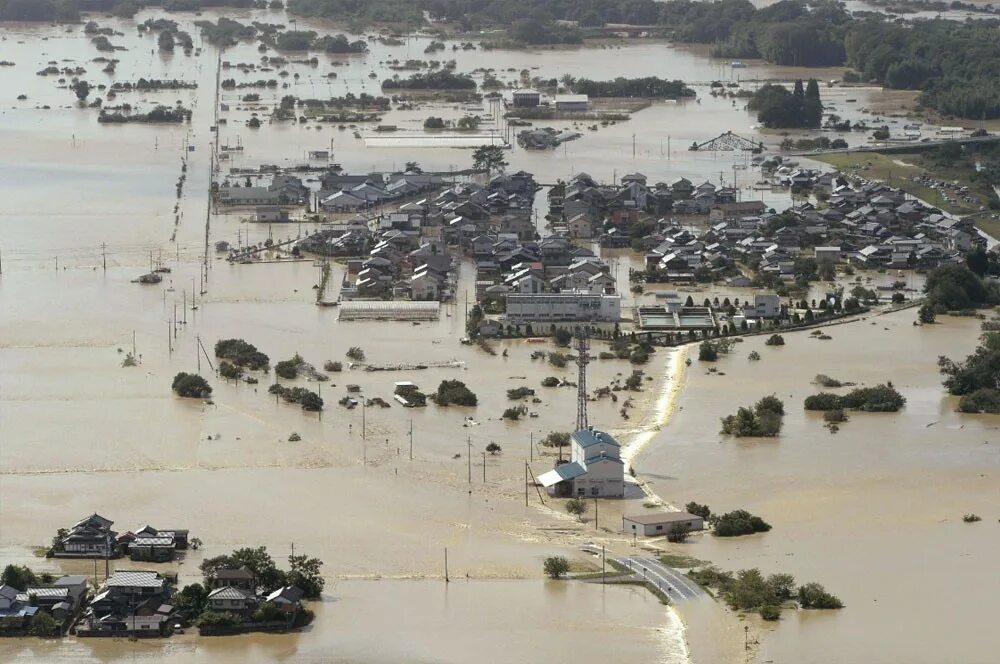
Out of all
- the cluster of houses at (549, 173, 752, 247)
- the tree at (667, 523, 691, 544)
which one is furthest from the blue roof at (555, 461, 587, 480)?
the cluster of houses at (549, 173, 752, 247)

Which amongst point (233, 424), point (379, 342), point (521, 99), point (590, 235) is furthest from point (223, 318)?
point (521, 99)

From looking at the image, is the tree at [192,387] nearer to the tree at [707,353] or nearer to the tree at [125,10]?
the tree at [707,353]

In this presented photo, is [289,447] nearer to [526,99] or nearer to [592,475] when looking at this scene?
[592,475]

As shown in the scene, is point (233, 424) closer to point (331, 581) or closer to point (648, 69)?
point (331, 581)

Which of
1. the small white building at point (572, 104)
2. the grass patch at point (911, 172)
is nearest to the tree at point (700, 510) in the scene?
the grass patch at point (911, 172)

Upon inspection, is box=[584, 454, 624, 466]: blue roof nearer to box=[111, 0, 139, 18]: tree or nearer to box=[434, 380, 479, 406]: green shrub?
box=[434, 380, 479, 406]: green shrub

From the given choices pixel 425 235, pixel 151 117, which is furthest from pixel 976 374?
pixel 151 117
